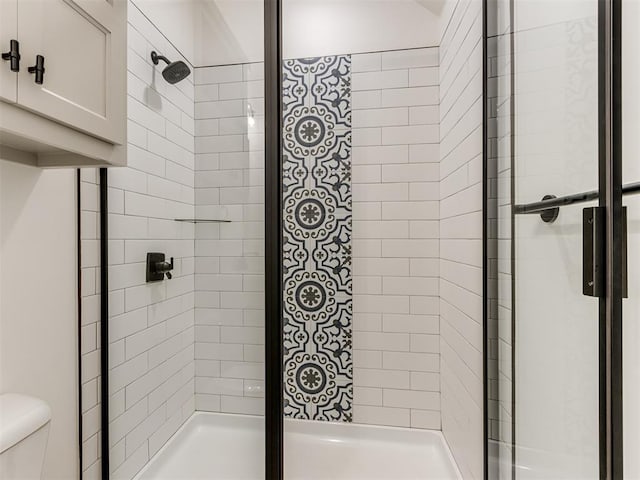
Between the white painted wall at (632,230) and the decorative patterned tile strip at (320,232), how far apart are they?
130cm

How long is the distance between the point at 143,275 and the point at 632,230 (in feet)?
4.26

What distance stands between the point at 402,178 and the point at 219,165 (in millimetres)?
956

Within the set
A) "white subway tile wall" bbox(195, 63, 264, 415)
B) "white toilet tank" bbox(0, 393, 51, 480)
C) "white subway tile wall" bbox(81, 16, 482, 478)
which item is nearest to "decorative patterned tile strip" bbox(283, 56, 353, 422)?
"white subway tile wall" bbox(81, 16, 482, 478)

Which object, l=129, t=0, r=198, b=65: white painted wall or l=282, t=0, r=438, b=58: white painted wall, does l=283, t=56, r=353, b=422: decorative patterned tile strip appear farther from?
l=129, t=0, r=198, b=65: white painted wall

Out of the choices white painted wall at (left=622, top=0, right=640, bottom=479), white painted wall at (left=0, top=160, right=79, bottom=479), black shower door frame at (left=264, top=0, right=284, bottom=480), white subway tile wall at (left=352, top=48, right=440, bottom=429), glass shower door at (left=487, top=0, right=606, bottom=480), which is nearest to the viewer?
white painted wall at (left=622, top=0, right=640, bottom=479)

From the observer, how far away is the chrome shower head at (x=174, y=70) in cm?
124

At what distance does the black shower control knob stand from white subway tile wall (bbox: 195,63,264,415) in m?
0.57

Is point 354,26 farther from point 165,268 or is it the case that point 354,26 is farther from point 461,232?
point 165,268

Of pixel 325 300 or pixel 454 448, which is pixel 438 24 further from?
pixel 454 448

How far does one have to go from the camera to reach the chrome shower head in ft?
4.06

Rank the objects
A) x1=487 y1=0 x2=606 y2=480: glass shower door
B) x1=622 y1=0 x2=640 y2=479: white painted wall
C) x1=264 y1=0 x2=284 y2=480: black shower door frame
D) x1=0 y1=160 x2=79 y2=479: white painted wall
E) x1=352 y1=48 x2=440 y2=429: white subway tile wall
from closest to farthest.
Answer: x1=622 y1=0 x2=640 y2=479: white painted wall
x1=487 y1=0 x2=606 y2=480: glass shower door
x1=0 y1=160 x2=79 y2=479: white painted wall
x1=264 y1=0 x2=284 y2=480: black shower door frame
x1=352 y1=48 x2=440 y2=429: white subway tile wall

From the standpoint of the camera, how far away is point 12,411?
855 millimetres

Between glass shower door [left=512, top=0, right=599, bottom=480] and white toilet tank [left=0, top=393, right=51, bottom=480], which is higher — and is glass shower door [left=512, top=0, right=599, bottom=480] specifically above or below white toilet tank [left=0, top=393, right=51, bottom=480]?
above

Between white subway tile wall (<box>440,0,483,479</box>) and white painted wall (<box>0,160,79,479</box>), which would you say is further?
white subway tile wall (<box>440,0,483,479</box>)
